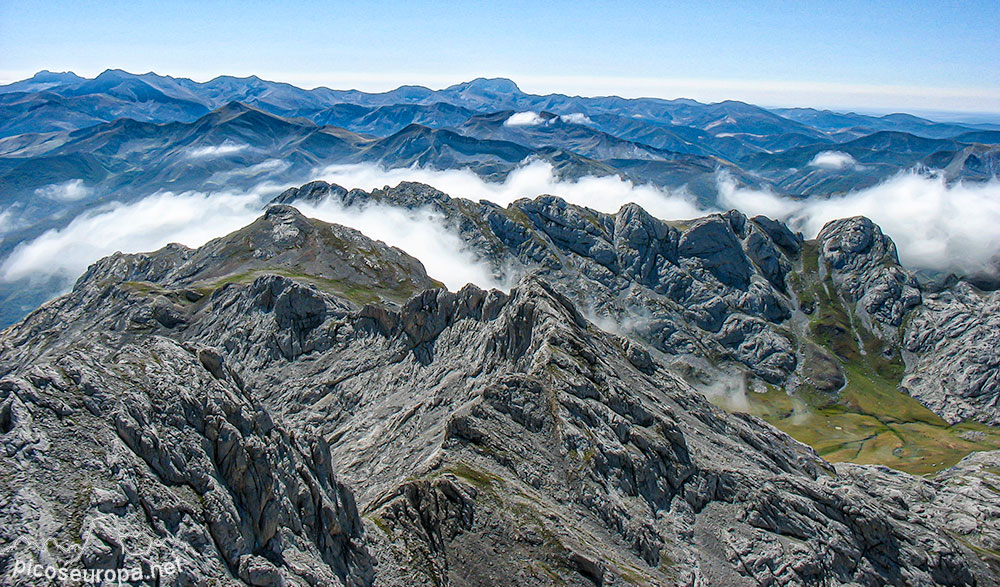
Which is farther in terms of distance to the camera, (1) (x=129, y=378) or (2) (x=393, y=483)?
(2) (x=393, y=483)

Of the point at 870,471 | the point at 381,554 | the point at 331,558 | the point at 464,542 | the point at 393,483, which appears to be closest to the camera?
the point at 331,558

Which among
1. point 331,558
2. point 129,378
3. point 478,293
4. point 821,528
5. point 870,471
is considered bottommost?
point 870,471

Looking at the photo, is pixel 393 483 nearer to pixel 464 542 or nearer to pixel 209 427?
pixel 464 542

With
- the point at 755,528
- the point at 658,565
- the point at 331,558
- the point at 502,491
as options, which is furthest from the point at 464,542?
the point at 755,528

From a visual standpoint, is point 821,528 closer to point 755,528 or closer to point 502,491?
point 755,528

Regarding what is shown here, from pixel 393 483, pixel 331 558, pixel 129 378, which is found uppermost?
pixel 129 378

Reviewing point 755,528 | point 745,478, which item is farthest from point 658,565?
point 745,478

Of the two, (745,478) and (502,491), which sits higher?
(502,491)

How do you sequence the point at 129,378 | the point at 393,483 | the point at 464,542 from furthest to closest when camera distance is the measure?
the point at 393,483 → the point at 464,542 → the point at 129,378

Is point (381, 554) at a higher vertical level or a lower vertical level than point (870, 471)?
higher
